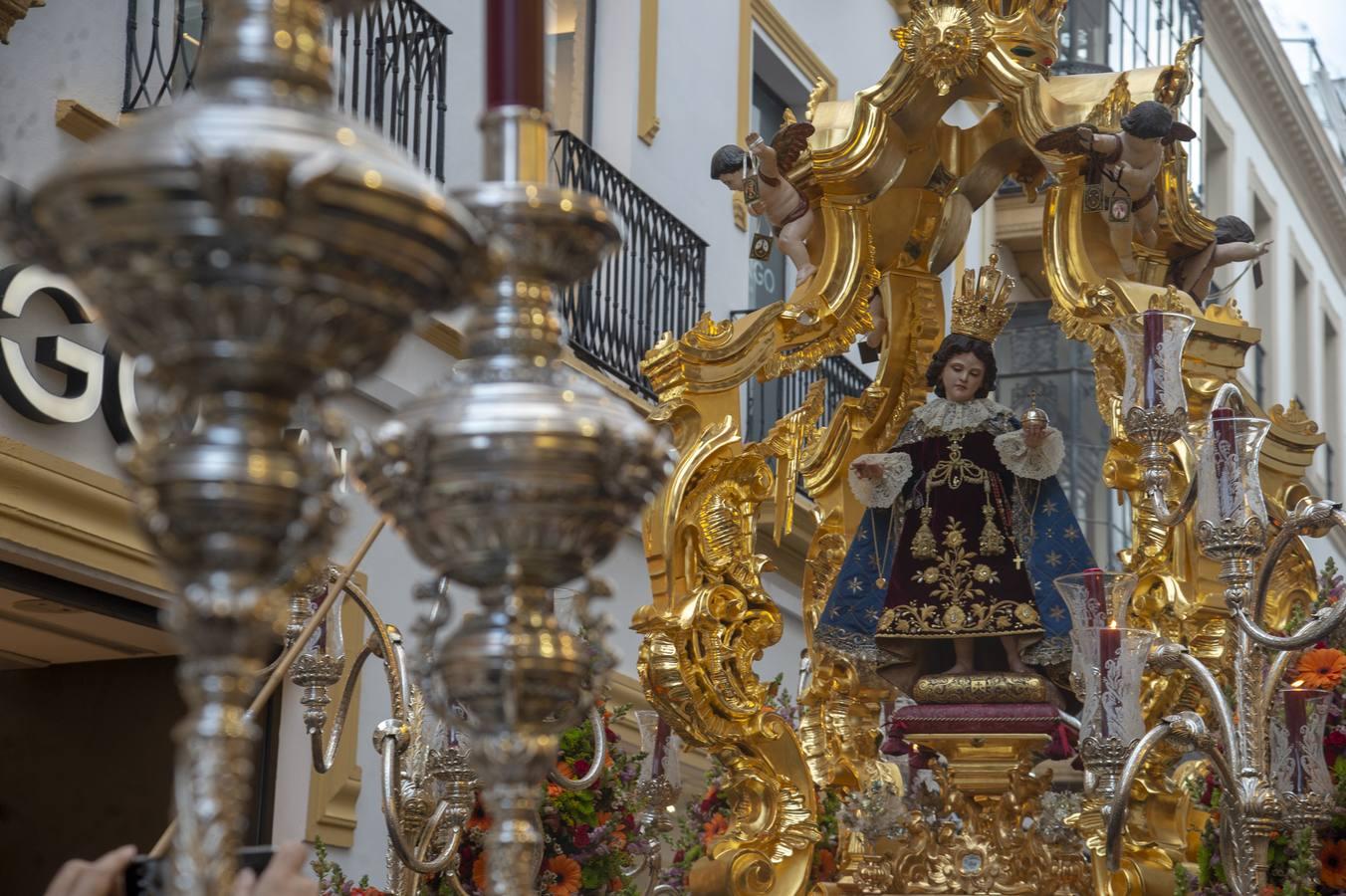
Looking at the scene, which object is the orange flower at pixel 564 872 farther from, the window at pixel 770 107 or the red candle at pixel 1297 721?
the window at pixel 770 107

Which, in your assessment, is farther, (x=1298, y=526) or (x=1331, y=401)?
(x=1331, y=401)

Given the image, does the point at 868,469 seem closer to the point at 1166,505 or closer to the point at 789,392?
the point at 1166,505

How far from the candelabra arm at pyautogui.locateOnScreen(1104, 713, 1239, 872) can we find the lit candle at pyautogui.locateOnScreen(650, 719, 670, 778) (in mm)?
1554

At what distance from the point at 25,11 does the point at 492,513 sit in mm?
4628

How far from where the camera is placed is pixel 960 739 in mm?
5668

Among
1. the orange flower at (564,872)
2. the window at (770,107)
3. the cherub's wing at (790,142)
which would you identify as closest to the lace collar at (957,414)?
the cherub's wing at (790,142)

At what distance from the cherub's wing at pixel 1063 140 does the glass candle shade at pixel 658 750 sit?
6.28ft

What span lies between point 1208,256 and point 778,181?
4.10 ft

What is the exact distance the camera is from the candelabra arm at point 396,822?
4.05m

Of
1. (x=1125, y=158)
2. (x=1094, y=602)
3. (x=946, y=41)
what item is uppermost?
(x=946, y=41)

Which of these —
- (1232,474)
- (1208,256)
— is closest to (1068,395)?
(1208,256)

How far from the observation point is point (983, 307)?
6301 mm

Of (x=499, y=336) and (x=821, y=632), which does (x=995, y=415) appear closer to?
(x=821, y=632)

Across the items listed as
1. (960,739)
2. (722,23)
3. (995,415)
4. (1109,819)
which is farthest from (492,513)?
(722,23)
